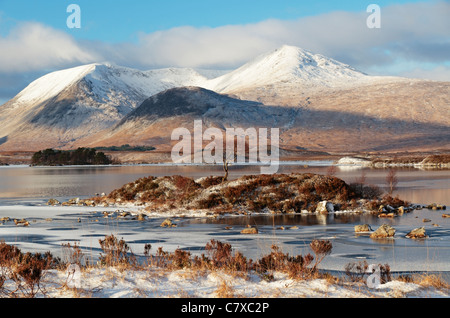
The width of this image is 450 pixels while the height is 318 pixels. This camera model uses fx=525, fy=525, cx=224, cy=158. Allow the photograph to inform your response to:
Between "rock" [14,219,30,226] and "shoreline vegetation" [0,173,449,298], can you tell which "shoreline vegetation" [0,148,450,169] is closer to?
"rock" [14,219,30,226]

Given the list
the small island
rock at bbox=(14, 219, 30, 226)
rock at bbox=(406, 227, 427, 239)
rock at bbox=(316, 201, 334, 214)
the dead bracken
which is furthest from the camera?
the small island

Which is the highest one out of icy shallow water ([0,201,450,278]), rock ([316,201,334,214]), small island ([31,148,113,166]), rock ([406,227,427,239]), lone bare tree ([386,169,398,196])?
small island ([31,148,113,166])

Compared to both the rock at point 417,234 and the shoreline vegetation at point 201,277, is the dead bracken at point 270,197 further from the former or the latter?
the shoreline vegetation at point 201,277

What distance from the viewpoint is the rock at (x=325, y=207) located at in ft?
91.6

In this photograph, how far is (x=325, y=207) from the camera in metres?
28.1

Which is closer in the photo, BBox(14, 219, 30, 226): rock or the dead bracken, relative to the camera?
BBox(14, 219, 30, 226): rock

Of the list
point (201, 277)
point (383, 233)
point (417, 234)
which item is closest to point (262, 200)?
point (383, 233)

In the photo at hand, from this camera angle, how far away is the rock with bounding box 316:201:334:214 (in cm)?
2791

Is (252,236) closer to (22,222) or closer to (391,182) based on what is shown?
(22,222)

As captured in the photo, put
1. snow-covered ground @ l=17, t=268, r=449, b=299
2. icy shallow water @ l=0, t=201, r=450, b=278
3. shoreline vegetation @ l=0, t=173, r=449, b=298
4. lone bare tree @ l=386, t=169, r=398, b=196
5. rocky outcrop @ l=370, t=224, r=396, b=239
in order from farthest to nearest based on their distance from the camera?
lone bare tree @ l=386, t=169, r=398, b=196 < rocky outcrop @ l=370, t=224, r=396, b=239 < icy shallow water @ l=0, t=201, r=450, b=278 < shoreline vegetation @ l=0, t=173, r=449, b=298 < snow-covered ground @ l=17, t=268, r=449, b=299

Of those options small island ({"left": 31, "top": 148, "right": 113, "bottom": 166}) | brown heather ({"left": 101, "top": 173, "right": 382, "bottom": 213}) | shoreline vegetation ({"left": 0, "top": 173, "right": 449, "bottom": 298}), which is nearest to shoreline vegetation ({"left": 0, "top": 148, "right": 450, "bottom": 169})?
small island ({"left": 31, "top": 148, "right": 113, "bottom": 166})

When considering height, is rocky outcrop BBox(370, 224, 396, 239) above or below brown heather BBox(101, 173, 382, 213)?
below

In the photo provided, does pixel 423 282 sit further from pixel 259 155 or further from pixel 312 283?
pixel 259 155
